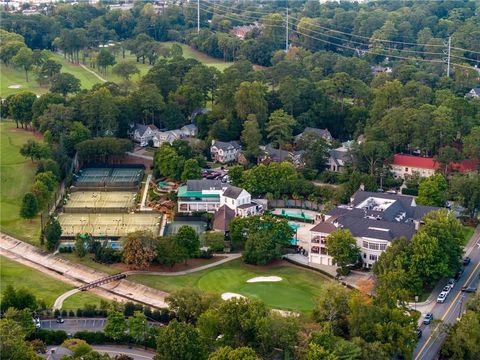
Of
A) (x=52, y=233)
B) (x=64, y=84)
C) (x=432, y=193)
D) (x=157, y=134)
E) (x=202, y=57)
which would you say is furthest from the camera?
(x=202, y=57)

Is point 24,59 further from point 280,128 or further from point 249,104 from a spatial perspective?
point 280,128

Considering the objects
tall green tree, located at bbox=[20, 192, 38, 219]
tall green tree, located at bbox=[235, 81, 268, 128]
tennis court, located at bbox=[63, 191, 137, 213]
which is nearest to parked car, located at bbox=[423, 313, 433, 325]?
tennis court, located at bbox=[63, 191, 137, 213]

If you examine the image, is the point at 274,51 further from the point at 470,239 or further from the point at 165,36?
the point at 470,239

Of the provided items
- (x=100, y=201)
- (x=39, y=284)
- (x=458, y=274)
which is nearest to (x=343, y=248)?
(x=458, y=274)

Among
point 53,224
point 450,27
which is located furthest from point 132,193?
point 450,27

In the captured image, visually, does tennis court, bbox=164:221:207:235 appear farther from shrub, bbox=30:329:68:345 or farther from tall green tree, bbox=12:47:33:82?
tall green tree, bbox=12:47:33:82

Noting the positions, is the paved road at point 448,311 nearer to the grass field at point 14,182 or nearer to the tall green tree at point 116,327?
the tall green tree at point 116,327

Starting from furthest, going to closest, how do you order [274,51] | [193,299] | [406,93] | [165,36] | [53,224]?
[165,36], [274,51], [406,93], [53,224], [193,299]
